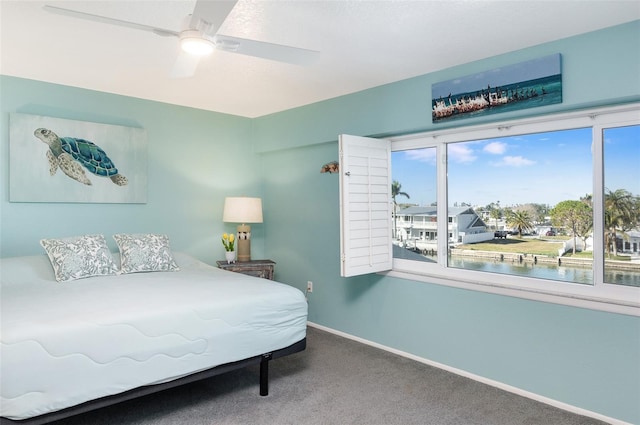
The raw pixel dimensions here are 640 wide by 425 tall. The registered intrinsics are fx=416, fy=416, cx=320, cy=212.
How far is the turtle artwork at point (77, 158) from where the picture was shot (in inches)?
139

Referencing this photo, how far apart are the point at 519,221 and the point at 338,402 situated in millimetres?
1819

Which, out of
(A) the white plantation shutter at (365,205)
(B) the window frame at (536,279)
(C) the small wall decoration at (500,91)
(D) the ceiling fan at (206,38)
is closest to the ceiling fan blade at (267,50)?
(D) the ceiling fan at (206,38)

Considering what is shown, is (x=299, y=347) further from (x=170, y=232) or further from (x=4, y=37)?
(x=4, y=37)

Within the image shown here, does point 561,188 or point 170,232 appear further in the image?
point 170,232

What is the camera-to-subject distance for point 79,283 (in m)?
2.92

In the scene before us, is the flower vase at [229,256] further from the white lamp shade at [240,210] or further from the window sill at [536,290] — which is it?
the window sill at [536,290]

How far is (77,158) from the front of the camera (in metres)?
3.68

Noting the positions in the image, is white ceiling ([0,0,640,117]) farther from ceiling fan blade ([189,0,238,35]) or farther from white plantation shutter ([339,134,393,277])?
white plantation shutter ([339,134,393,277])

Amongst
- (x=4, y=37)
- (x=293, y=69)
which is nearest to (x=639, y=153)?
(x=293, y=69)

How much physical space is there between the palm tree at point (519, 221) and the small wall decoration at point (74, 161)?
10.8 feet

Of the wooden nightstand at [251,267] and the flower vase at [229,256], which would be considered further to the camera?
the flower vase at [229,256]

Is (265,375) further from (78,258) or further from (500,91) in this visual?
(500,91)

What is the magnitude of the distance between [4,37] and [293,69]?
1.87 meters

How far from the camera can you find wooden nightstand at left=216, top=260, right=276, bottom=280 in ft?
13.7
